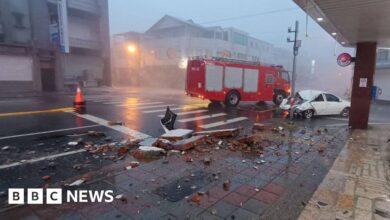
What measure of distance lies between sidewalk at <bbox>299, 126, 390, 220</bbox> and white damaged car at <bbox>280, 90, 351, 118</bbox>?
5.99 metres

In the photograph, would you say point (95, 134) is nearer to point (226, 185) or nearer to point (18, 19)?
point (226, 185)

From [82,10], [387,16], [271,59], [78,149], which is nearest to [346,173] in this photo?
[387,16]

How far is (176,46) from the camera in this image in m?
39.8

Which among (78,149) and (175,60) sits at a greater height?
(175,60)

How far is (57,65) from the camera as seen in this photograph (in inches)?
1055

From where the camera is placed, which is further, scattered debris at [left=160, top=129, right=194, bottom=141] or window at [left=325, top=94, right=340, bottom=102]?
A: window at [left=325, top=94, right=340, bottom=102]

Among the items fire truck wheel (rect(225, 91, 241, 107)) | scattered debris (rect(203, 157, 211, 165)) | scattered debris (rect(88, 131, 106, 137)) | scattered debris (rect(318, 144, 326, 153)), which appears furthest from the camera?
fire truck wheel (rect(225, 91, 241, 107))

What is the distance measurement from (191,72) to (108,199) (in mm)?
13146

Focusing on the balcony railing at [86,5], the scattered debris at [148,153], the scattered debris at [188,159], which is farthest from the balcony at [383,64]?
the balcony railing at [86,5]

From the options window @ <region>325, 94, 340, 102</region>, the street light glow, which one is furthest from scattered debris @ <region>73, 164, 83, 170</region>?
the street light glow

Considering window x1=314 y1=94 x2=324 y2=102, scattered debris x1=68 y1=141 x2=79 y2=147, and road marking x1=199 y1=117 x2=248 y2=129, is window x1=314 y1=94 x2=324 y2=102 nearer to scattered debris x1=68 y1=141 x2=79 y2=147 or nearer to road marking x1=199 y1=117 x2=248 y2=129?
road marking x1=199 y1=117 x2=248 y2=129

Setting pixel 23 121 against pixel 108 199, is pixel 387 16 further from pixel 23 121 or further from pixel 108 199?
pixel 23 121

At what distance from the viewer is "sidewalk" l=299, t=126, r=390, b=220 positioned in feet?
11.6

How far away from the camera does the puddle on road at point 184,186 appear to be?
A: 3982 mm
